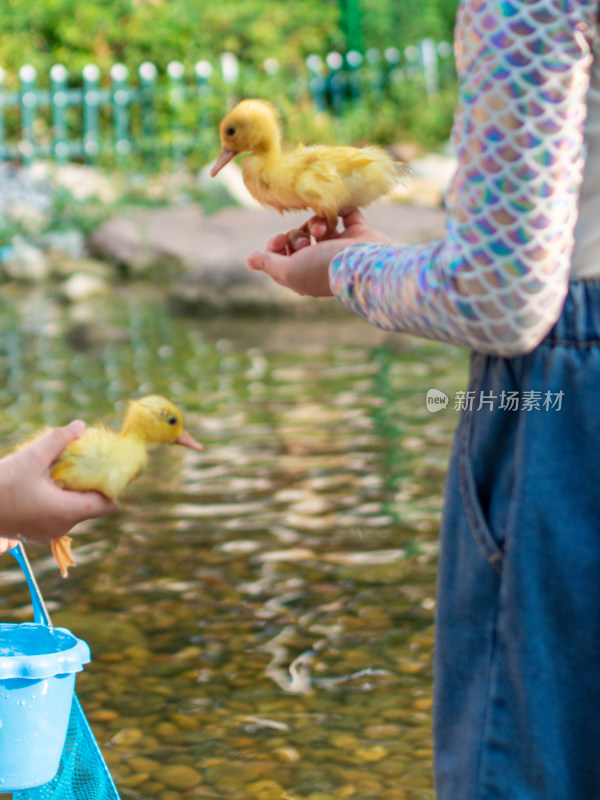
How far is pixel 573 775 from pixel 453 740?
0.15m

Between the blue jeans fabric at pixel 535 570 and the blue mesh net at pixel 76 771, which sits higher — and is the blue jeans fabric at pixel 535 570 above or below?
above

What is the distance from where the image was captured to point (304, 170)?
195 cm

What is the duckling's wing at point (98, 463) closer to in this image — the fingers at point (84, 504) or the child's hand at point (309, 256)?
the fingers at point (84, 504)

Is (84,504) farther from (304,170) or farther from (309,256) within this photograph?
(304,170)

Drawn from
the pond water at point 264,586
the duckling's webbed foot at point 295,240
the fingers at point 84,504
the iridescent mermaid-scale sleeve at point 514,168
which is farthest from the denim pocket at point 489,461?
the pond water at point 264,586

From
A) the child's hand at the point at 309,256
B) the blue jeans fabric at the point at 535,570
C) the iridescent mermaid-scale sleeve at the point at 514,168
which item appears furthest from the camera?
the child's hand at the point at 309,256

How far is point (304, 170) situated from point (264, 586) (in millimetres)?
2001

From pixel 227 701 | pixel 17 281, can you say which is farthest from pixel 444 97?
pixel 227 701

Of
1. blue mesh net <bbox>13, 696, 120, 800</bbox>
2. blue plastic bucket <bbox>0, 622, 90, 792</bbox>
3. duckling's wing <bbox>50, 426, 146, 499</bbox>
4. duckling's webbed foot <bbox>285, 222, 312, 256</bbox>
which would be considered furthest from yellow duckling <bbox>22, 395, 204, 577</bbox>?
duckling's webbed foot <bbox>285, 222, 312, 256</bbox>

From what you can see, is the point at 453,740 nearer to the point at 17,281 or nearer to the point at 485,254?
the point at 485,254

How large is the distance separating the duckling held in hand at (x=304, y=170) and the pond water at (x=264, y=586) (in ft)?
4.51

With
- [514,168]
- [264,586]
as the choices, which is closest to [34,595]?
[514,168]

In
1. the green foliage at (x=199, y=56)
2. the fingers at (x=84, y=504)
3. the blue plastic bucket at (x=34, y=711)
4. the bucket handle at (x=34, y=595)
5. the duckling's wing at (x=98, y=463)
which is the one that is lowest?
the blue plastic bucket at (x=34, y=711)

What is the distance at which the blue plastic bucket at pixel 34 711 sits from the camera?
1812mm
